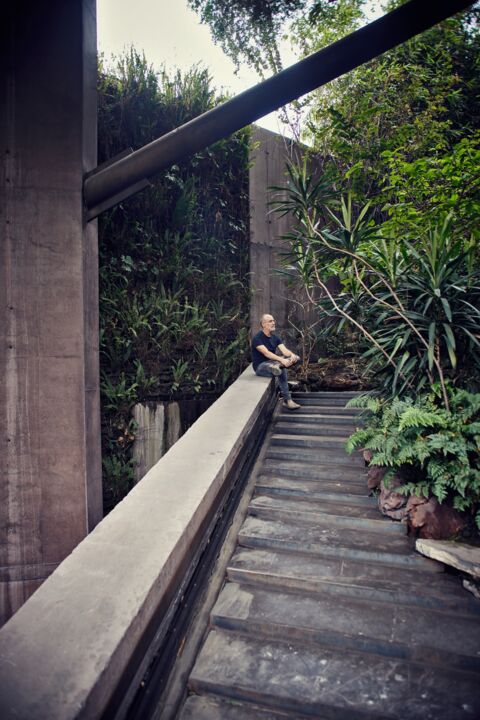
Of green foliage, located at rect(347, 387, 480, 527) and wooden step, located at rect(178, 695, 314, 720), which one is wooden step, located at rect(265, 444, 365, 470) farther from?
wooden step, located at rect(178, 695, 314, 720)

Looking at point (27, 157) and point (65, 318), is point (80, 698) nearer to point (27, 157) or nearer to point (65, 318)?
point (65, 318)

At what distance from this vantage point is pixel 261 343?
18.4 ft

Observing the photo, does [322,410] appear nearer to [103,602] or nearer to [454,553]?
[454,553]

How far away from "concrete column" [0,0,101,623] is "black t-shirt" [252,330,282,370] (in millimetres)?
2453

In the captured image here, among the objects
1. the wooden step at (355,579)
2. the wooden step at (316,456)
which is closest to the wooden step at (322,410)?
the wooden step at (316,456)

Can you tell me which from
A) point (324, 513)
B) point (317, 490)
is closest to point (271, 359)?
point (317, 490)

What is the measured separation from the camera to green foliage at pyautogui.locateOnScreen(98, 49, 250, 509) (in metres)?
5.30

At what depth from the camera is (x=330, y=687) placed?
6.24 ft

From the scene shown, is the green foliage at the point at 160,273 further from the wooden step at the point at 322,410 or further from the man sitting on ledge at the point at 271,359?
the wooden step at the point at 322,410

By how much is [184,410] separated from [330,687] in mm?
4028

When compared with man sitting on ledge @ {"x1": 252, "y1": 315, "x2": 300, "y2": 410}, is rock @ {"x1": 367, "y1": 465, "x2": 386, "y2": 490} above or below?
below

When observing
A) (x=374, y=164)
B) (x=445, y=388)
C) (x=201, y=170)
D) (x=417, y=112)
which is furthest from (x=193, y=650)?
(x=417, y=112)

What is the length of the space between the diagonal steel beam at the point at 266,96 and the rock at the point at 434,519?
3.52 m

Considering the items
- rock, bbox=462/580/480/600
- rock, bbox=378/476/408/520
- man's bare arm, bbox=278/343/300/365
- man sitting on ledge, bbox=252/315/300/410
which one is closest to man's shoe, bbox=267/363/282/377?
man sitting on ledge, bbox=252/315/300/410
